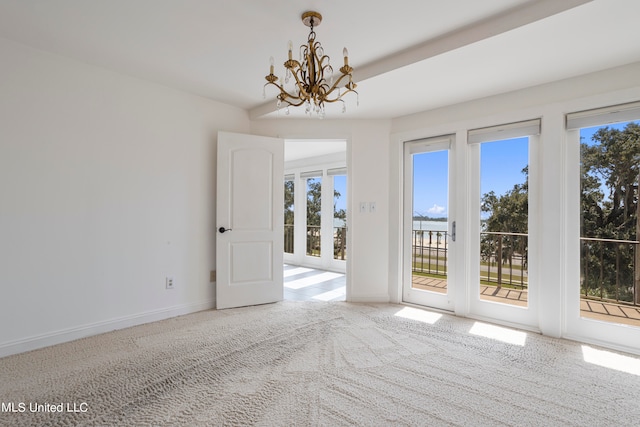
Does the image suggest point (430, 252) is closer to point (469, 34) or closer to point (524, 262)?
point (524, 262)

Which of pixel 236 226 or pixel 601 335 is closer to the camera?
pixel 601 335

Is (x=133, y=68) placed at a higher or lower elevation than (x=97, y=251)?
higher

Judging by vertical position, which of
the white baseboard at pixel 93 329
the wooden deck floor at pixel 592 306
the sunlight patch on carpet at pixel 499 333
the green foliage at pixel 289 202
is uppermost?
the green foliage at pixel 289 202

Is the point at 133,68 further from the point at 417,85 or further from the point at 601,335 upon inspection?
the point at 601,335

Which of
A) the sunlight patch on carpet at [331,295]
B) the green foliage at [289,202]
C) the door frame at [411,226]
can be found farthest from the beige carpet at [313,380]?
the green foliage at [289,202]

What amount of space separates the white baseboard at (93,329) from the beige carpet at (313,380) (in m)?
0.09

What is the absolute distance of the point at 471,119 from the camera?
333 centimetres

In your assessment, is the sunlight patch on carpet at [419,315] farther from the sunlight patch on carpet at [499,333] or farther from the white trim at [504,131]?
the white trim at [504,131]

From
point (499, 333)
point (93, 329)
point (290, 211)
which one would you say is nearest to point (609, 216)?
point (499, 333)

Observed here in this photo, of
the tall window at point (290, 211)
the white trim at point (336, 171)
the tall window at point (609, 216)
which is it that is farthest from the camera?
the tall window at point (290, 211)

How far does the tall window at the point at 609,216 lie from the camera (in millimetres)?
2607

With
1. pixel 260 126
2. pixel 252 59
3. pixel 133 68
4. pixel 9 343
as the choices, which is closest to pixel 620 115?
pixel 252 59

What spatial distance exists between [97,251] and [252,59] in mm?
2114

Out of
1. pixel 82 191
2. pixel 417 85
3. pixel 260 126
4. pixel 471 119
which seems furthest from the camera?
pixel 260 126
